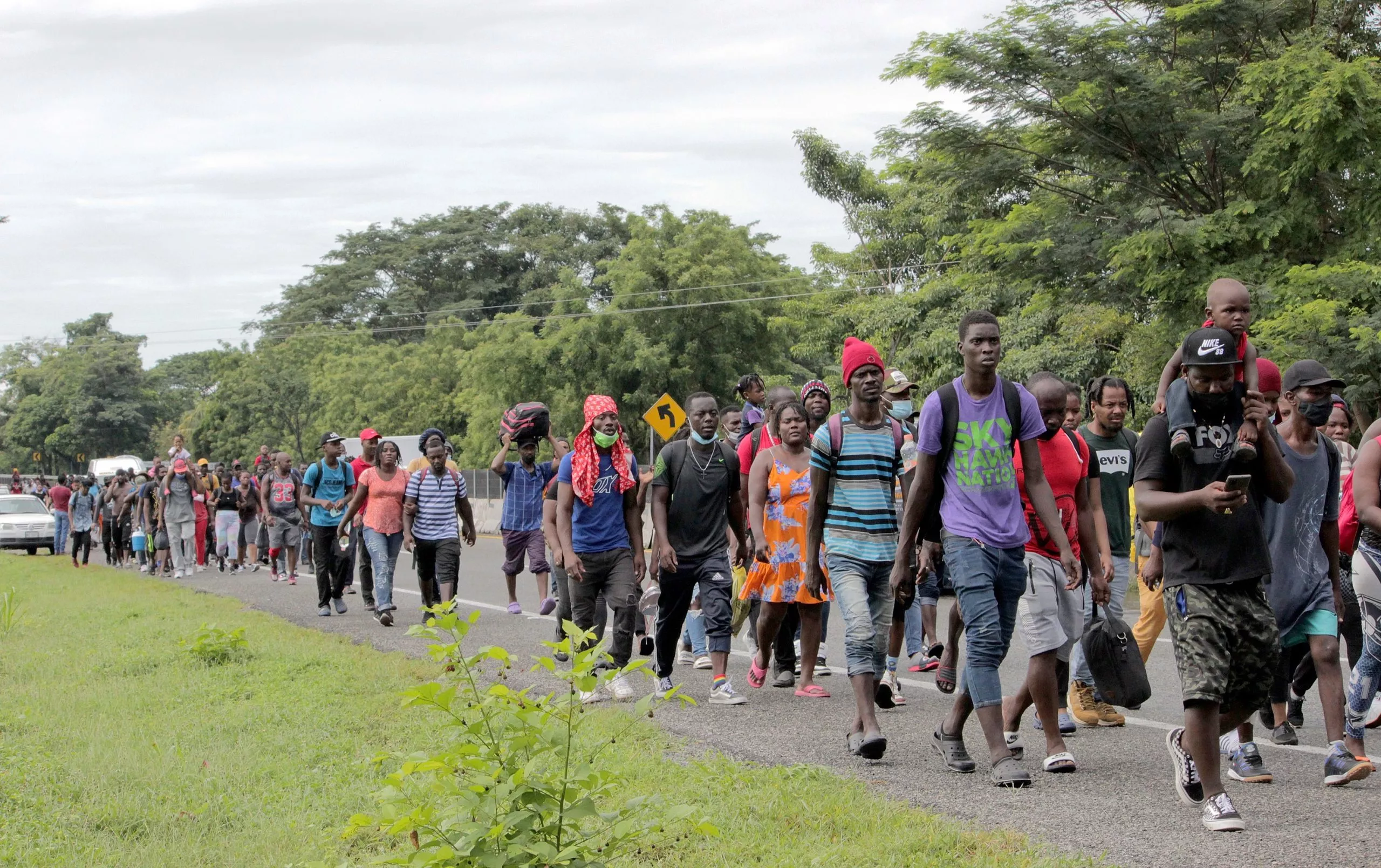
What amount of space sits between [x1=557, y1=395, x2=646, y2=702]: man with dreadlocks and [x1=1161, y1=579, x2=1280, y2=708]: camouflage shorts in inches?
157

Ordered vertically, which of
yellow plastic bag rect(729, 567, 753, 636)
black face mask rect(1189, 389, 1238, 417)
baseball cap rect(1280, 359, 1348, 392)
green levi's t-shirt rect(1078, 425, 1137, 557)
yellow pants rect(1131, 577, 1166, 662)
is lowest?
yellow plastic bag rect(729, 567, 753, 636)

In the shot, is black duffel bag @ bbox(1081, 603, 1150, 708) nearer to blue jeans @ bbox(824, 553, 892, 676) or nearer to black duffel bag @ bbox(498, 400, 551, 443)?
blue jeans @ bbox(824, 553, 892, 676)

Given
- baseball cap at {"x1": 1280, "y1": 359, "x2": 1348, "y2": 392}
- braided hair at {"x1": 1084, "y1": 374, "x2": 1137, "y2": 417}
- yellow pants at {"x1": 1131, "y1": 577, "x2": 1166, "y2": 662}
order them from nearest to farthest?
1. baseball cap at {"x1": 1280, "y1": 359, "x2": 1348, "y2": 392}
2. yellow pants at {"x1": 1131, "y1": 577, "x2": 1166, "y2": 662}
3. braided hair at {"x1": 1084, "y1": 374, "x2": 1137, "y2": 417}

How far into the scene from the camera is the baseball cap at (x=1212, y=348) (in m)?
5.14

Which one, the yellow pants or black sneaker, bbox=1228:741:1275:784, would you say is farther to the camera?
the yellow pants

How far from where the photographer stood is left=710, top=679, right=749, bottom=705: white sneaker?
8.27 meters

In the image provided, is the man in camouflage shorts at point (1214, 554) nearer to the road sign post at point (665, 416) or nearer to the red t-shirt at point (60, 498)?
the road sign post at point (665, 416)

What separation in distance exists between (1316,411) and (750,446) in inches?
149

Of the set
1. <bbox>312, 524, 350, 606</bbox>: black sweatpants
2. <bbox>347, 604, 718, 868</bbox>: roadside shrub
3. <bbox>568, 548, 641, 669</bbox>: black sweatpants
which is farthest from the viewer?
<bbox>312, 524, 350, 606</bbox>: black sweatpants

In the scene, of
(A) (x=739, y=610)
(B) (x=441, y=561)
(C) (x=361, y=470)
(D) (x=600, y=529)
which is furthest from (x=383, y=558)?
(D) (x=600, y=529)

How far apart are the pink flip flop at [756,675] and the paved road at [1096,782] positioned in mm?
69

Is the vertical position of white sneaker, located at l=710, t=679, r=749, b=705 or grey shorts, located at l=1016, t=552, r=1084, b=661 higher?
grey shorts, located at l=1016, t=552, r=1084, b=661

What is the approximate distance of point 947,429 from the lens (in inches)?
242

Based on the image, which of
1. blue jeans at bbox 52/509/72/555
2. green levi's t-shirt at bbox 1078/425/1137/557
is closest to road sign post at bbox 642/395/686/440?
green levi's t-shirt at bbox 1078/425/1137/557
